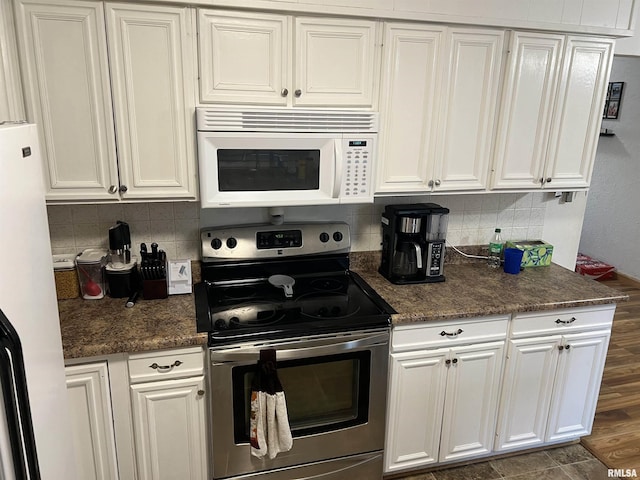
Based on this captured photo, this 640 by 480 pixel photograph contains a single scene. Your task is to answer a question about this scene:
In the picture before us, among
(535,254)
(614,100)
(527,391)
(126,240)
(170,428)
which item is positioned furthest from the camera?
(614,100)

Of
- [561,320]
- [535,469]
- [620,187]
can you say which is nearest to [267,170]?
[561,320]

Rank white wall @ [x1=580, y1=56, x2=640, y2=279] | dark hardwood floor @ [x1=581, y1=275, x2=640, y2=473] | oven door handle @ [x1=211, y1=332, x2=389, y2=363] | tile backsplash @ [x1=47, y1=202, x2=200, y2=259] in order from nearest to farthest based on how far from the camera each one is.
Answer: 1. oven door handle @ [x1=211, y1=332, x2=389, y2=363]
2. tile backsplash @ [x1=47, y1=202, x2=200, y2=259]
3. dark hardwood floor @ [x1=581, y1=275, x2=640, y2=473]
4. white wall @ [x1=580, y1=56, x2=640, y2=279]

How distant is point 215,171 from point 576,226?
2.28 m

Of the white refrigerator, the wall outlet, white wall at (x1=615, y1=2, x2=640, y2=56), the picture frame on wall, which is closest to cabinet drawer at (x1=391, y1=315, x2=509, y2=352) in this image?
the wall outlet

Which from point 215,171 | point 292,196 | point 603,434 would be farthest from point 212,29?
point 603,434

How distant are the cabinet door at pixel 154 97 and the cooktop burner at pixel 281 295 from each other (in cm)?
40

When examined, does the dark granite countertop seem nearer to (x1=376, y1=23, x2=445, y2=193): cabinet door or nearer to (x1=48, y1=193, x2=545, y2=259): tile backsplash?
(x1=48, y1=193, x2=545, y2=259): tile backsplash

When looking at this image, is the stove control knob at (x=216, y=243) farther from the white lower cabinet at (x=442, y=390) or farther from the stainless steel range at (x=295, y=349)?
the white lower cabinet at (x=442, y=390)

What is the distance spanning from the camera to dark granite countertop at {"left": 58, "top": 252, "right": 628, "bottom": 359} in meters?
1.83

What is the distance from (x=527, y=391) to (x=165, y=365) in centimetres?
175

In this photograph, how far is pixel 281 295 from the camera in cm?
228

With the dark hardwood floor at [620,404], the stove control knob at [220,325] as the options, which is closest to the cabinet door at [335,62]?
the stove control knob at [220,325]

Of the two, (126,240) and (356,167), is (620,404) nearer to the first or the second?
(356,167)

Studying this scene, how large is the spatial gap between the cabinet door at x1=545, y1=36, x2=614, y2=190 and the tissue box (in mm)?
409
